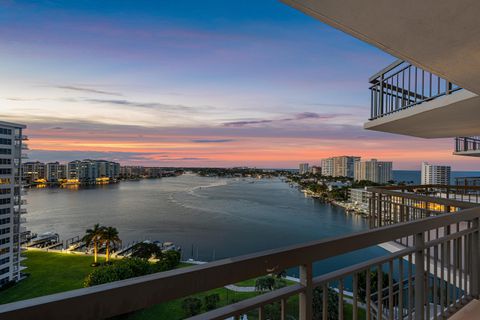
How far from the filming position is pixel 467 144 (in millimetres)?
10164

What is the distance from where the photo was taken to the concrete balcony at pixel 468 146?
980cm

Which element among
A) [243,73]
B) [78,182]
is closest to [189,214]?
[243,73]

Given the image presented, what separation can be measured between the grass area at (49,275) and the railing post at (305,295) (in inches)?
1061

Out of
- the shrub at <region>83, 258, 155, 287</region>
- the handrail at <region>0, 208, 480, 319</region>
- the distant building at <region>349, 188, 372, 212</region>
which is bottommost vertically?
the shrub at <region>83, 258, 155, 287</region>

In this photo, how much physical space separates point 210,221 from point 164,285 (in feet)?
134

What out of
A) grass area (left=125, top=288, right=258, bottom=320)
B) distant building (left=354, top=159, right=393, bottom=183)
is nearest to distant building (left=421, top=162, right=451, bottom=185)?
grass area (left=125, top=288, right=258, bottom=320)

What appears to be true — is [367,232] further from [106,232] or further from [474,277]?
[106,232]

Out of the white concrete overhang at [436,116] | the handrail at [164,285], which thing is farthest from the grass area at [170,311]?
the handrail at [164,285]

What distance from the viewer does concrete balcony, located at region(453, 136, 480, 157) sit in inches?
386

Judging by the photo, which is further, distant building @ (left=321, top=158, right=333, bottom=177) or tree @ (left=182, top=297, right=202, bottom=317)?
distant building @ (left=321, top=158, right=333, bottom=177)

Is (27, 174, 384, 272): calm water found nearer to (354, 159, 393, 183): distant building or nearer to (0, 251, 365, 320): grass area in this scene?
(0, 251, 365, 320): grass area

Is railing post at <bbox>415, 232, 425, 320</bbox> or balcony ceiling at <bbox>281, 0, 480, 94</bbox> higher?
balcony ceiling at <bbox>281, 0, 480, 94</bbox>

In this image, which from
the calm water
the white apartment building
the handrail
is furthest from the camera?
the calm water

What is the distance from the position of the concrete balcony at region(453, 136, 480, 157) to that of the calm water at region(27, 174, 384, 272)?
1836 cm
